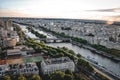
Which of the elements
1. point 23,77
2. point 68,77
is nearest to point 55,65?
point 68,77

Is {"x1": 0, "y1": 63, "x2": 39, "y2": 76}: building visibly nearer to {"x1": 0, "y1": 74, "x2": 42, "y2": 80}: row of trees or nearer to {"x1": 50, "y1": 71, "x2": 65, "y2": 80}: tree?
{"x1": 0, "y1": 74, "x2": 42, "y2": 80}: row of trees

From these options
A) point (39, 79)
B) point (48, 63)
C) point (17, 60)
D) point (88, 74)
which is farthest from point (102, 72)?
point (17, 60)

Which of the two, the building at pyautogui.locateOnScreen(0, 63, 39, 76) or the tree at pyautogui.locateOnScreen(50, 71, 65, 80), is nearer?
the tree at pyautogui.locateOnScreen(50, 71, 65, 80)

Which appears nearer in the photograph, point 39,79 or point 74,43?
point 39,79

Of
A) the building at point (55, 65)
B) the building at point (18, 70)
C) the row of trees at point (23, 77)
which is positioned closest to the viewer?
the row of trees at point (23, 77)

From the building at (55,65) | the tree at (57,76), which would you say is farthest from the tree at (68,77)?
the building at (55,65)

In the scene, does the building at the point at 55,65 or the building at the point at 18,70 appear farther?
the building at the point at 55,65

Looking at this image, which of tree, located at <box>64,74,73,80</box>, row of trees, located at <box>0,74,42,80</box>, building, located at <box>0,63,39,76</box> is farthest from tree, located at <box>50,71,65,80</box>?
building, located at <box>0,63,39,76</box>

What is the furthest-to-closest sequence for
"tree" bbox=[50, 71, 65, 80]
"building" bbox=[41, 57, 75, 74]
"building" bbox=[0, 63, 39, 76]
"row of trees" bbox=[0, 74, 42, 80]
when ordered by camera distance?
"building" bbox=[41, 57, 75, 74]
"building" bbox=[0, 63, 39, 76]
"tree" bbox=[50, 71, 65, 80]
"row of trees" bbox=[0, 74, 42, 80]

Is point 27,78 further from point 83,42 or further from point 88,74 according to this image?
point 83,42

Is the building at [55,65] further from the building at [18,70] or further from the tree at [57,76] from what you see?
the tree at [57,76]

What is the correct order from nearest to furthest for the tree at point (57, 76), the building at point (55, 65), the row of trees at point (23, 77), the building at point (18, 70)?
the row of trees at point (23, 77) < the tree at point (57, 76) < the building at point (18, 70) < the building at point (55, 65)
